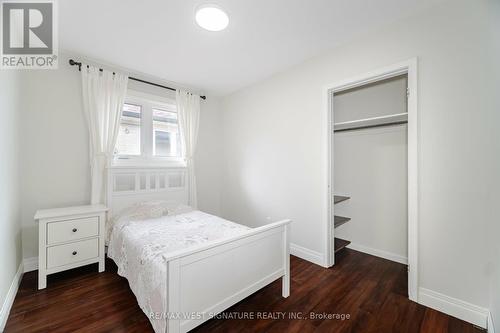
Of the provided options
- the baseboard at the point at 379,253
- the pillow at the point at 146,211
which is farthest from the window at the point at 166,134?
the baseboard at the point at 379,253

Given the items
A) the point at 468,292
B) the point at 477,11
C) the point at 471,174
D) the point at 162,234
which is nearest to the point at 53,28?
the point at 162,234

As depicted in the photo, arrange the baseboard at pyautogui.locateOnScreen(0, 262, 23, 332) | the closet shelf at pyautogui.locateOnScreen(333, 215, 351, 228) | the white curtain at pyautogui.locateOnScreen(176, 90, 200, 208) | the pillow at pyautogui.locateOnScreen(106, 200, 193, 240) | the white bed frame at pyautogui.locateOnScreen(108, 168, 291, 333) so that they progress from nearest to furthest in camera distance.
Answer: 1. the white bed frame at pyautogui.locateOnScreen(108, 168, 291, 333)
2. the baseboard at pyautogui.locateOnScreen(0, 262, 23, 332)
3. the pillow at pyautogui.locateOnScreen(106, 200, 193, 240)
4. the closet shelf at pyautogui.locateOnScreen(333, 215, 351, 228)
5. the white curtain at pyautogui.locateOnScreen(176, 90, 200, 208)

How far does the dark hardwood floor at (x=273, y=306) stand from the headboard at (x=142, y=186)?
2.97 ft

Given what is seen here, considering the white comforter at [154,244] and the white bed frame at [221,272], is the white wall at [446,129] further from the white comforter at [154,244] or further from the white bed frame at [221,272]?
the white comforter at [154,244]

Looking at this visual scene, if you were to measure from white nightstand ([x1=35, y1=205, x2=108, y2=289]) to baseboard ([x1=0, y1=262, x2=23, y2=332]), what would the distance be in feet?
0.58

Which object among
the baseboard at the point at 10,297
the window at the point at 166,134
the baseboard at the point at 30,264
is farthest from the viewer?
the window at the point at 166,134

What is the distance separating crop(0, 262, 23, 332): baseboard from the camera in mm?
1584

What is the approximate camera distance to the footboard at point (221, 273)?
1.29m

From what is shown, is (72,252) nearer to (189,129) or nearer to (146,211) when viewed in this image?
(146,211)

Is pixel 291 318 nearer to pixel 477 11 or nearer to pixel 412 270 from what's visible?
pixel 412 270

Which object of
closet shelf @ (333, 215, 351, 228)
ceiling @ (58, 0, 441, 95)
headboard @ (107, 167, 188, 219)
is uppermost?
ceiling @ (58, 0, 441, 95)

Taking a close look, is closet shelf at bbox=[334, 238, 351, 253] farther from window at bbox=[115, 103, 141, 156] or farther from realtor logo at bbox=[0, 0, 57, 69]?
realtor logo at bbox=[0, 0, 57, 69]

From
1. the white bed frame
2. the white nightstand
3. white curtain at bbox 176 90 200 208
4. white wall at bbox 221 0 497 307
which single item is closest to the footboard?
the white bed frame

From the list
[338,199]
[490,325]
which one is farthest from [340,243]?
[490,325]
